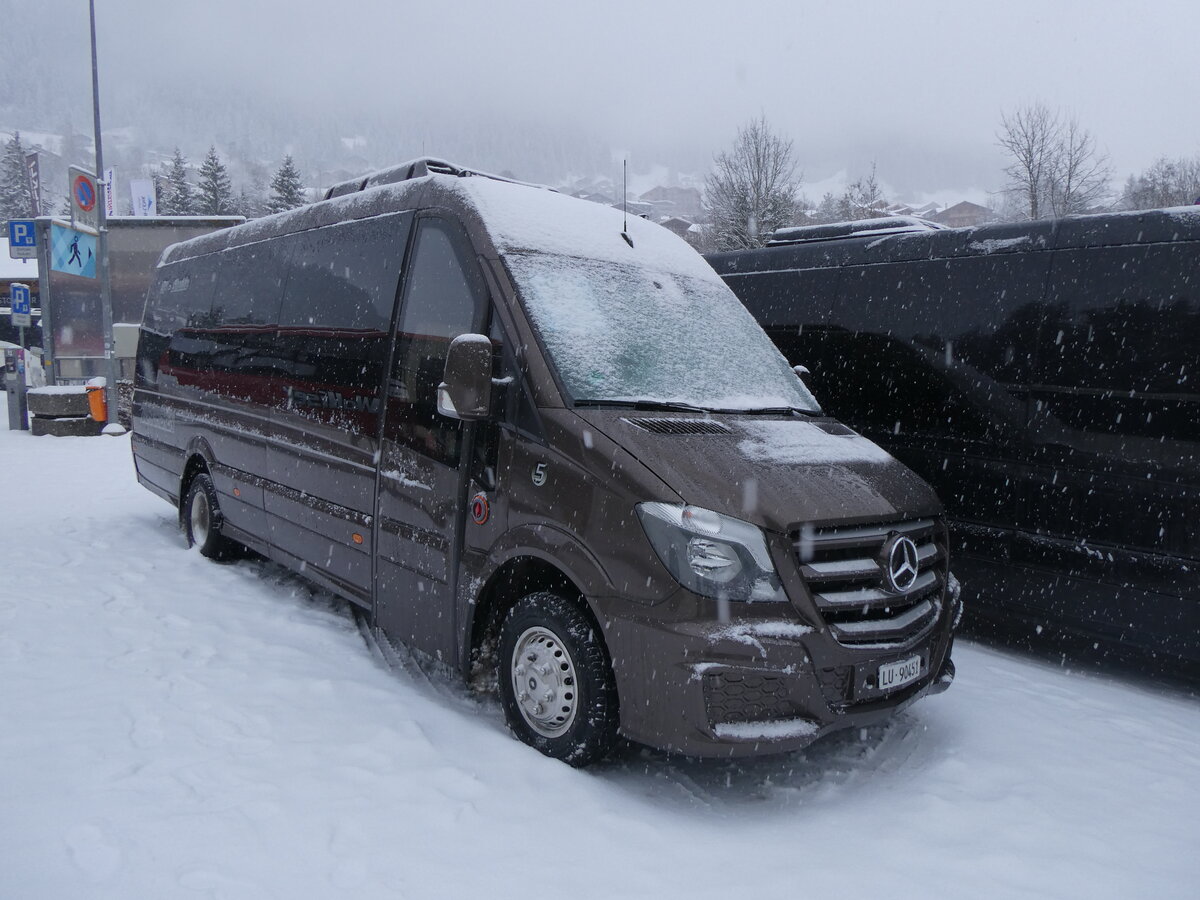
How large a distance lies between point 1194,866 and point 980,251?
3.47 meters

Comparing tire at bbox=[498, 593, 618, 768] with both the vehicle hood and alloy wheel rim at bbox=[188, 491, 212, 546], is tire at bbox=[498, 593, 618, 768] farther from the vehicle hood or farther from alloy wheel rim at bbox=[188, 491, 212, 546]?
alloy wheel rim at bbox=[188, 491, 212, 546]

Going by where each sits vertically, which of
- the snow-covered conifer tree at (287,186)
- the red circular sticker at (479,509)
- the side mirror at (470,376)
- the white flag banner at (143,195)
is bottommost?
the red circular sticker at (479,509)

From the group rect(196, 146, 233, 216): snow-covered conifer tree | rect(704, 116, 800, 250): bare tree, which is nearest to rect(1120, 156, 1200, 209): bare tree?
rect(704, 116, 800, 250): bare tree

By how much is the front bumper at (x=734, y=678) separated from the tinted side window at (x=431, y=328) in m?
1.38

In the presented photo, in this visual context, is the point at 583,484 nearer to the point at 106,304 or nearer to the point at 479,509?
the point at 479,509

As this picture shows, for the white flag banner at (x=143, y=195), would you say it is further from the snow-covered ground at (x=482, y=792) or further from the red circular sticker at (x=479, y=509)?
the red circular sticker at (x=479, y=509)

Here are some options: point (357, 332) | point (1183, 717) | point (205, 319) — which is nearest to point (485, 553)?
point (357, 332)

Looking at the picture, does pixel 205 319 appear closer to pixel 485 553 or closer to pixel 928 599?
pixel 485 553

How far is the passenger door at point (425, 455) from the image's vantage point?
4148 mm

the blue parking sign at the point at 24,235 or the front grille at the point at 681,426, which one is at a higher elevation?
the blue parking sign at the point at 24,235

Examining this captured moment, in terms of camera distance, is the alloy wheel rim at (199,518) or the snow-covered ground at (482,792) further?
the alloy wheel rim at (199,518)

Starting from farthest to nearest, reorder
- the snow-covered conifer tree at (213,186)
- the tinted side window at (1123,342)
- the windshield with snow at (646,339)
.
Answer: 1. the snow-covered conifer tree at (213,186)
2. the tinted side window at (1123,342)
3. the windshield with snow at (646,339)

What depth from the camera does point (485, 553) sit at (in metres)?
3.96

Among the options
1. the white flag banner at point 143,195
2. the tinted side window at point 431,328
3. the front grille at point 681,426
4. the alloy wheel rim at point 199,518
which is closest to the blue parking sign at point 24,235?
the alloy wheel rim at point 199,518
